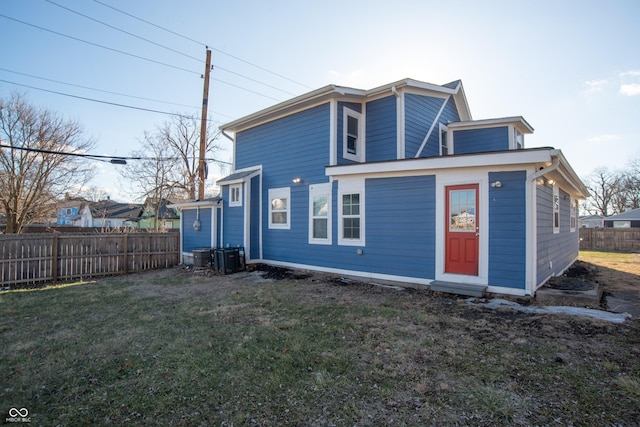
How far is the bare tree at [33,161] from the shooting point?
1457 centimetres

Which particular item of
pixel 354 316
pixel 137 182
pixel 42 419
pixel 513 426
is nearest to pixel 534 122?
pixel 354 316

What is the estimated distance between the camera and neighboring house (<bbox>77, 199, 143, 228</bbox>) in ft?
123

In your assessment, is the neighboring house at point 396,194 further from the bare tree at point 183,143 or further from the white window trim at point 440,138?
the bare tree at point 183,143

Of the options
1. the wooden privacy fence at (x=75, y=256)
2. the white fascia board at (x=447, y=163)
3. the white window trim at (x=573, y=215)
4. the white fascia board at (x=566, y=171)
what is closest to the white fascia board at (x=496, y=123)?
the white fascia board at (x=566, y=171)

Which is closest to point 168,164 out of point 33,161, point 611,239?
point 33,161

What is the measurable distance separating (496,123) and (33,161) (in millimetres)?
19997

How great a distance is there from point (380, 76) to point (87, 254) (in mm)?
12366

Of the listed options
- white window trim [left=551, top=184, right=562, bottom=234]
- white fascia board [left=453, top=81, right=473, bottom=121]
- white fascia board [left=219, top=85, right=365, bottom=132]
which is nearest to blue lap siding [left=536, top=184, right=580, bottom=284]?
white window trim [left=551, top=184, right=562, bottom=234]

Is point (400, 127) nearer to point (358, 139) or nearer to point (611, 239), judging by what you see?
point (358, 139)

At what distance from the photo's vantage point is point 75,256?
956 cm

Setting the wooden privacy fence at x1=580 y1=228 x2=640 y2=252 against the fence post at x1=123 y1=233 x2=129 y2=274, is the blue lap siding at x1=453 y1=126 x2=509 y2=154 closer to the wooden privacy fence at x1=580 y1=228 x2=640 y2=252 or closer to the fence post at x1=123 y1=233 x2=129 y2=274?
the fence post at x1=123 y1=233 x2=129 y2=274

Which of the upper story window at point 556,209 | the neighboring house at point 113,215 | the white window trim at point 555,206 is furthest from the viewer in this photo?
the neighboring house at point 113,215
